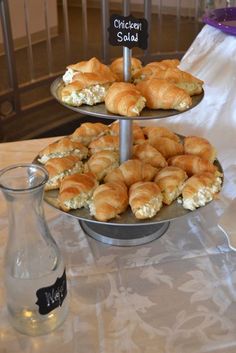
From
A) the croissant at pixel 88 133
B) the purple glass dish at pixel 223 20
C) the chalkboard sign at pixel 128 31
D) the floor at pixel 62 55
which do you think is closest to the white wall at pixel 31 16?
the floor at pixel 62 55

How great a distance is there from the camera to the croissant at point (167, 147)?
0.92 meters

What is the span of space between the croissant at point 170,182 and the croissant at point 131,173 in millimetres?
18

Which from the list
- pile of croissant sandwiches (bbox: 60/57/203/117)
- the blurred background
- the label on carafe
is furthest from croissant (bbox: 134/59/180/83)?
the blurred background

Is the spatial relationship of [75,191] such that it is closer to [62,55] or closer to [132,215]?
[132,215]

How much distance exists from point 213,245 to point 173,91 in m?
0.29

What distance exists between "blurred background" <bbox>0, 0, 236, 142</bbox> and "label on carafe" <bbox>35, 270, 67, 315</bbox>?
4.85 feet

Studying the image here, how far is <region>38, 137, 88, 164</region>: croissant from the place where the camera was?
906 mm

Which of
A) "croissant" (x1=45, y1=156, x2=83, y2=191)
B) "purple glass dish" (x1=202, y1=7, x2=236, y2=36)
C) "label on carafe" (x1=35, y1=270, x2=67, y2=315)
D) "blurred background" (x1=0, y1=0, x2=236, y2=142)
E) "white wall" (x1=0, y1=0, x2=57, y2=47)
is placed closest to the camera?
"label on carafe" (x1=35, y1=270, x2=67, y2=315)

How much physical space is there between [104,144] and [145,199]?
0.74 feet

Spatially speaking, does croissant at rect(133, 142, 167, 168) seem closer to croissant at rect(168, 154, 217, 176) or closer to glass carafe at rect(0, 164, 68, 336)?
croissant at rect(168, 154, 217, 176)

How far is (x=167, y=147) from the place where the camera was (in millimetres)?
925

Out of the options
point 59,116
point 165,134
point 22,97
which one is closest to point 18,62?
point 22,97

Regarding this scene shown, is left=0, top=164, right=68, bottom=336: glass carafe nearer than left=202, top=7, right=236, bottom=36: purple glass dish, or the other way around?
left=0, top=164, right=68, bottom=336: glass carafe

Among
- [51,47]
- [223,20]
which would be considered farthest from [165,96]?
[51,47]
